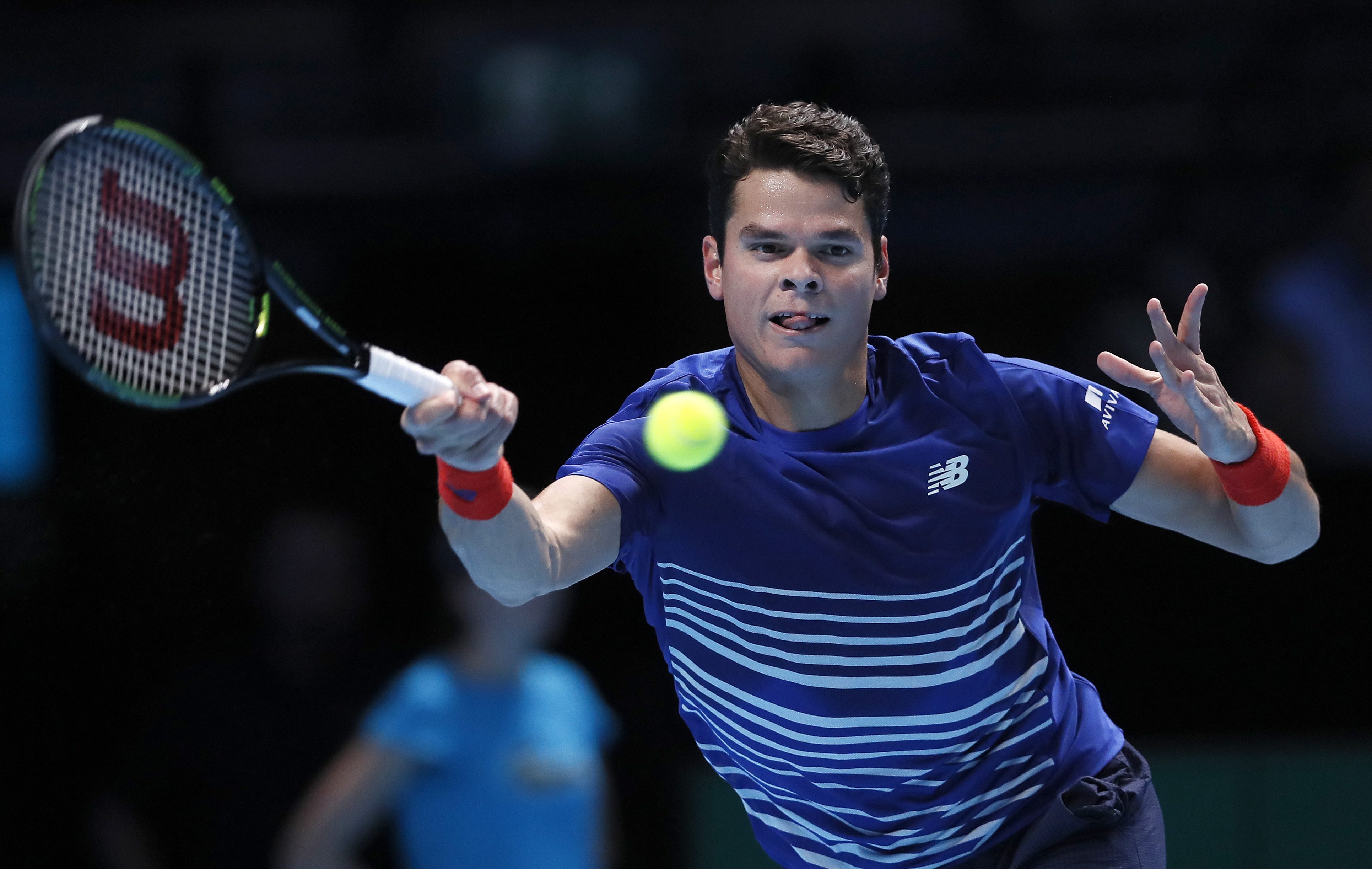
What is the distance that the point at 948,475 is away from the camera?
98.3 inches

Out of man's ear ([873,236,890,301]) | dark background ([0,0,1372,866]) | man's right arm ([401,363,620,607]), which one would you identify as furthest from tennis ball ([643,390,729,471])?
dark background ([0,0,1372,866])

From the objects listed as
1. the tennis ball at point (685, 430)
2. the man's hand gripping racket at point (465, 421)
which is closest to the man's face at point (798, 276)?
the tennis ball at point (685, 430)

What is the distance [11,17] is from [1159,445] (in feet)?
14.5

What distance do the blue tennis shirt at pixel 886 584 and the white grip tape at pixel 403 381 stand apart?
43cm

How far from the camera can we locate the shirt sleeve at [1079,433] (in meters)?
2.54

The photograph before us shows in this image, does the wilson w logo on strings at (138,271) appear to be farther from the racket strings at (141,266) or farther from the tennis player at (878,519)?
the tennis player at (878,519)

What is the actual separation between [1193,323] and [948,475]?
18.2 inches

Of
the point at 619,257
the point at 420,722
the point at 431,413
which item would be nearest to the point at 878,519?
the point at 431,413

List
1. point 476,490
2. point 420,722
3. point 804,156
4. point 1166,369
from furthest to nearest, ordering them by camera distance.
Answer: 1. point 420,722
2. point 804,156
3. point 1166,369
4. point 476,490

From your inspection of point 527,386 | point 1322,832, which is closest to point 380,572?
point 527,386

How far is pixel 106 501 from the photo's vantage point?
513 centimetres

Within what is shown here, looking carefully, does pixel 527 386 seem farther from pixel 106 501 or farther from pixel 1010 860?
pixel 1010 860

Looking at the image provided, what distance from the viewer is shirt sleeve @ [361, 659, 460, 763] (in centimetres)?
410

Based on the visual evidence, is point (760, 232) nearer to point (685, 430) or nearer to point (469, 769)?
point (685, 430)
